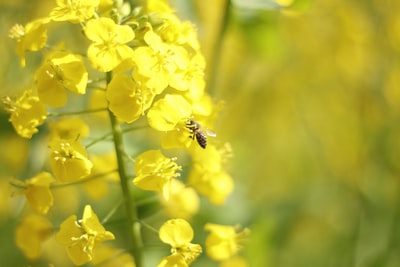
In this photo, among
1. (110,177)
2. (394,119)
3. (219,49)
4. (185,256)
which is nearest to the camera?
(185,256)

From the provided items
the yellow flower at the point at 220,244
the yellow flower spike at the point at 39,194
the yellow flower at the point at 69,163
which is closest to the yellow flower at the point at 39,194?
the yellow flower spike at the point at 39,194

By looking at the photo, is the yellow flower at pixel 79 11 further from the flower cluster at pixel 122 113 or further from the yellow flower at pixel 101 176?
the yellow flower at pixel 101 176

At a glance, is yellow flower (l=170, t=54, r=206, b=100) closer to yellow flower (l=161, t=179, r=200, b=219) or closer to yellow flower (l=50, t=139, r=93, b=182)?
yellow flower (l=50, t=139, r=93, b=182)

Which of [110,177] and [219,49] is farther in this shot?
[219,49]

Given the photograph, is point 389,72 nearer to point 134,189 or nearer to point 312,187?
point 312,187

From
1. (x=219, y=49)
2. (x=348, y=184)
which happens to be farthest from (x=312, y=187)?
(x=219, y=49)

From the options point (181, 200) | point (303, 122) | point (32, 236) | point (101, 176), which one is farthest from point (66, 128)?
point (303, 122)

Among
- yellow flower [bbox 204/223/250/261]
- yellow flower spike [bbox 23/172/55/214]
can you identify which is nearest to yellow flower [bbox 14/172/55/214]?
yellow flower spike [bbox 23/172/55/214]
